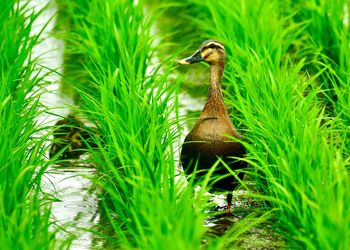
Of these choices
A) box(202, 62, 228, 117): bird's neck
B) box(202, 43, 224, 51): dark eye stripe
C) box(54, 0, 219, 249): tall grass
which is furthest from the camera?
box(202, 43, 224, 51): dark eye stripe

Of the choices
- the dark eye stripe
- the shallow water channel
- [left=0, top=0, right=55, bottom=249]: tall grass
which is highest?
the dark eye stripe

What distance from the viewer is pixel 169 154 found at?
4.77 meters

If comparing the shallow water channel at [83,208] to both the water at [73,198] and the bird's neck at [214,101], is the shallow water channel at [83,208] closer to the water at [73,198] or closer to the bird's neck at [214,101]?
the water at [73,198]

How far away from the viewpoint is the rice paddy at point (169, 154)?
13.8 feet

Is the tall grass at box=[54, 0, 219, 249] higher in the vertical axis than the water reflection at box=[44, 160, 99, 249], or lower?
higher

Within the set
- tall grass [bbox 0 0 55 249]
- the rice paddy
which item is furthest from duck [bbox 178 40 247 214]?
tall grass [bbox 0 0 55 249]

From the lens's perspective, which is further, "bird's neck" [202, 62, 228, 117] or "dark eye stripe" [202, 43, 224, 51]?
"dark eye stripe" [202, 43, 224, 51]

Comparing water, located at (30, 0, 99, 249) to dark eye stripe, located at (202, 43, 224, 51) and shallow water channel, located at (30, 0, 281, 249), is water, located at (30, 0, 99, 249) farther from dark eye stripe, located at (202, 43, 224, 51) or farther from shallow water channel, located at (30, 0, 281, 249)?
dark eye stripe, located at (202, 43, 224, 51)

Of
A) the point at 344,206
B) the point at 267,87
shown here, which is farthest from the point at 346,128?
the point at 344,206

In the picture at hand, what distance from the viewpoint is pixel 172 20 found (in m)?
10.1

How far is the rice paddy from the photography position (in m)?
4.21

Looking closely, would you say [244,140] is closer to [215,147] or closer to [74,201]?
[215,147]

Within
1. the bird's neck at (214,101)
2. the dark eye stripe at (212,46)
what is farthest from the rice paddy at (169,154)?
the dark eye stripe at (212,46)

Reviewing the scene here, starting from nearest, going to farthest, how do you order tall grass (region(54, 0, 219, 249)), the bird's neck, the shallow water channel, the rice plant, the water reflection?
tall grass (region(54, 0, 219, 249)) < the rice plant < the shallow water channel < the water reflection < the bird's neck
